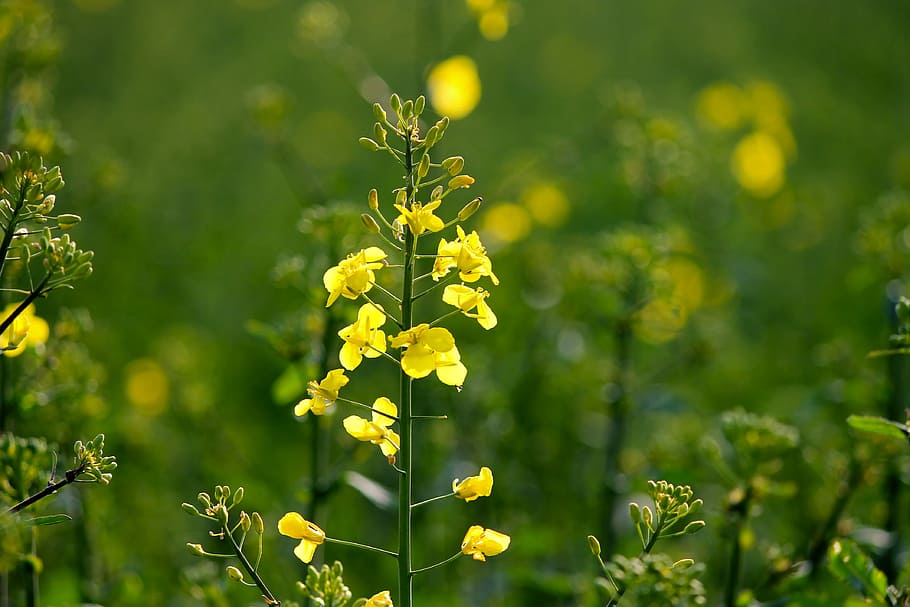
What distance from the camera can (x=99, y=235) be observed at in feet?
16.3

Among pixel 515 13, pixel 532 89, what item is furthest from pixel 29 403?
pixel 532 89

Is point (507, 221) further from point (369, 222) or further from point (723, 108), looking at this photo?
point (369, 222)

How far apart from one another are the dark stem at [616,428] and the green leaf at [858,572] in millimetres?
925

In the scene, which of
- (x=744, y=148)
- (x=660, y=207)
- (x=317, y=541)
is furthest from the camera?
(x=744, y=148)

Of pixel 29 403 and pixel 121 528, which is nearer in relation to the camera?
pixel 29 403

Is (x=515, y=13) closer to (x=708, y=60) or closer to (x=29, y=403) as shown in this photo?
(x=29, y=403)

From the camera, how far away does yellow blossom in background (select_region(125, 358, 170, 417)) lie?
13.7 ft

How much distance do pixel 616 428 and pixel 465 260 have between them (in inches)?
58.0

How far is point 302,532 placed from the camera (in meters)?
1.34

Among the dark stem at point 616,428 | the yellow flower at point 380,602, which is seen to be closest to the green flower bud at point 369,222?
the yellow flower at point 380,602

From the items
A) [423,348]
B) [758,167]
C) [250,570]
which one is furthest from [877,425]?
[758,167]

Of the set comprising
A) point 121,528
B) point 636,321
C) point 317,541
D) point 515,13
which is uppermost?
point 515,13

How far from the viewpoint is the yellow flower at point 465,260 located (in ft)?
4.39

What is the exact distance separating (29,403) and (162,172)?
4.61 metres
